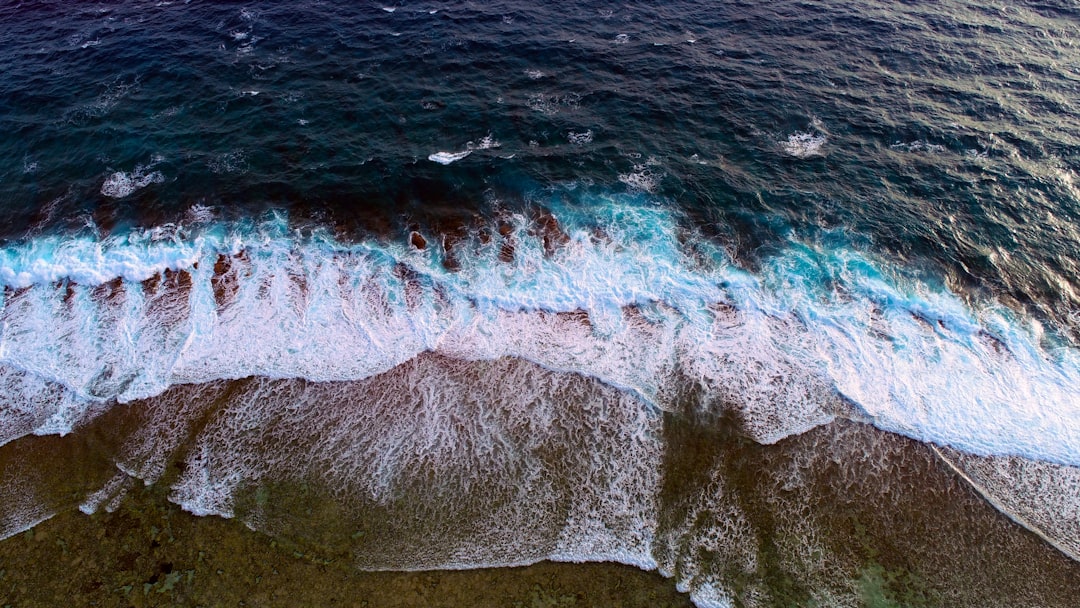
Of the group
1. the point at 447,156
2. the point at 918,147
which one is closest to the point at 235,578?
the point at 447,156

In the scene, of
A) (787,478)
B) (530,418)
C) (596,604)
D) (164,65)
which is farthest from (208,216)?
(787,478)

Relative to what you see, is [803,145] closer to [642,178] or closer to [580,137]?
[642,178]

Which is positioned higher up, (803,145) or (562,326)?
(803,145)

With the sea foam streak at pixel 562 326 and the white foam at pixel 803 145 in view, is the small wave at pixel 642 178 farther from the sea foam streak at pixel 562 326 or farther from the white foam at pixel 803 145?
the white foam at pixel 803 145

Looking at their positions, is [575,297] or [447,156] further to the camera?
[447,156]

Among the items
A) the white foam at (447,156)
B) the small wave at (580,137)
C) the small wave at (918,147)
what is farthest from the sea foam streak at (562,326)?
the small wave at (918,147)
